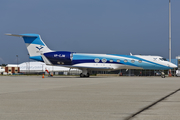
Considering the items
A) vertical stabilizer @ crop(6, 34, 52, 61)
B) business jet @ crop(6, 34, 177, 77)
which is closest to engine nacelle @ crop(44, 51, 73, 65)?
business jet @ crop(6, 34, 177, 77)

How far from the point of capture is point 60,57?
41844 millimetres

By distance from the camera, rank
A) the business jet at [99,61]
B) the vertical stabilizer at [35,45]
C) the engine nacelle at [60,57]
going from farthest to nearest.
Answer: the vertical stabilizer at [35,45] < the business jet at [99,61] < the engine nacelle at [60,57]

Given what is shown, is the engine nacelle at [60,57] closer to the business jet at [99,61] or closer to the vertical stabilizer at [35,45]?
the business jet at [99,61]

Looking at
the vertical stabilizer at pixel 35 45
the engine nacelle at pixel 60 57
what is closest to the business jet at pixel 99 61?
the engine nacelle at pixel 60 57

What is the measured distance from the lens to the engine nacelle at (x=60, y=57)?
137ft

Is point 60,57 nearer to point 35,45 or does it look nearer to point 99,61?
point 35,45

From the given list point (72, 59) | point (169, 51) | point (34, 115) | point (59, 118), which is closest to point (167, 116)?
point (59, 118)

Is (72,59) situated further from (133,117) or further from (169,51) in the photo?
(133,117)

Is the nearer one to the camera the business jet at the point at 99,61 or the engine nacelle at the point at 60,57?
the engine nacelle at the point at 60,57

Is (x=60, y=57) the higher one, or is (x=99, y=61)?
(x=60, y=57)

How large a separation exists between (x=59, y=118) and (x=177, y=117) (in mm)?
2891

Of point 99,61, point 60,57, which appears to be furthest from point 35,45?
point 99,61

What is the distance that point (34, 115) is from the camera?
6973 millimetres

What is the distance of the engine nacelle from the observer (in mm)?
41906
